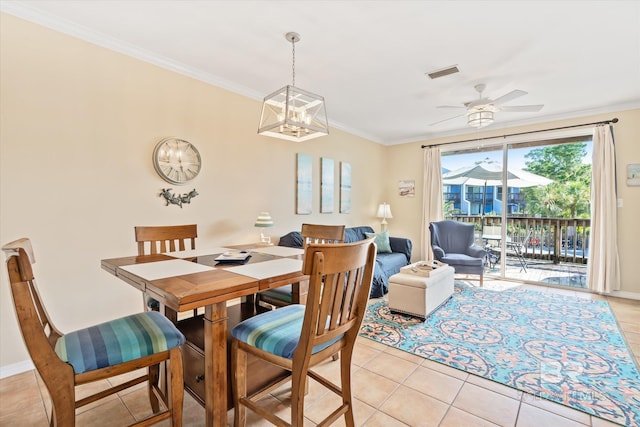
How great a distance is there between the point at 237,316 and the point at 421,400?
1276 mm

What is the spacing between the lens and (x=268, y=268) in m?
1.56

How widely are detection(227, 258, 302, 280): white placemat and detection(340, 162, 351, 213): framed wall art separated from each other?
3.42 m

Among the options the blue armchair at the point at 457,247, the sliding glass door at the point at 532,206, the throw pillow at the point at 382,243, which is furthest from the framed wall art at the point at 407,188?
the throw pillow at the point at 382,243

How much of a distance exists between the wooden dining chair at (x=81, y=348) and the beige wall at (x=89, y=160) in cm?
130

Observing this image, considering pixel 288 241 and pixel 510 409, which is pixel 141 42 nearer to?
pixel 288 241

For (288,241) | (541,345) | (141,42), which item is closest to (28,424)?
(288,241)

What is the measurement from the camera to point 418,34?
239 centimetres

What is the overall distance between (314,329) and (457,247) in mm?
4385

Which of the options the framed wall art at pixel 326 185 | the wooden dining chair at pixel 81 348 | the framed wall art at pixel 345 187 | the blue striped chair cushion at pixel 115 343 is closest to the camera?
the wooden dining chair at pixel 81 348

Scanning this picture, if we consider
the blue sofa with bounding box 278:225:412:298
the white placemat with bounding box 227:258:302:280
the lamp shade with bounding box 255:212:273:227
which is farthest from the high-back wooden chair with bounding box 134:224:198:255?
the blue sofa with bounding box 278:225:412:298

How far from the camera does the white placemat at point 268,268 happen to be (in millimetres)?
1419

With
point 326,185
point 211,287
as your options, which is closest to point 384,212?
point 326,185

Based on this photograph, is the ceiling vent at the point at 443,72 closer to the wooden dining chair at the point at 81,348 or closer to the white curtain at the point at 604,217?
the white curtain at the point at 604,217

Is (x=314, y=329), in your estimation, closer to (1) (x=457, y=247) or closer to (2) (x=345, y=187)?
(2) (x=345, y=187)
